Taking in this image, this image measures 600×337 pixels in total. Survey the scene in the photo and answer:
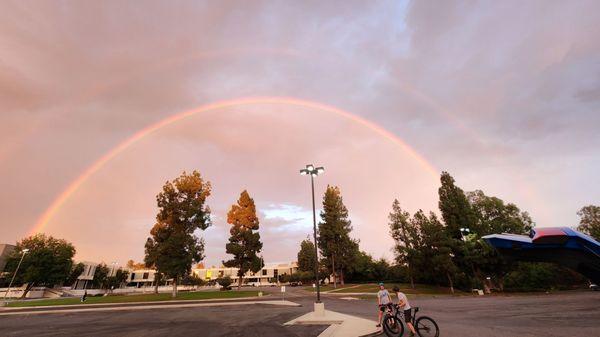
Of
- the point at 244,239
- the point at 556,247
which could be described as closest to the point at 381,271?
the point at 244,239

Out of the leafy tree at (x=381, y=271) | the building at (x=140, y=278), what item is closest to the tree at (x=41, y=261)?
the building at (x=140, y=278)

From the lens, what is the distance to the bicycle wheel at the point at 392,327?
10891 mm

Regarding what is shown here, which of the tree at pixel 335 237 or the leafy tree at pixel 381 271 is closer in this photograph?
the tree at pixel 335 237

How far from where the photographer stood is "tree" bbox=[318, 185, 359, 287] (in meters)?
62.2

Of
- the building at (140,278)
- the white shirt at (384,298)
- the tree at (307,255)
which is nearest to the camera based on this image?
the white shirt at (384,298)

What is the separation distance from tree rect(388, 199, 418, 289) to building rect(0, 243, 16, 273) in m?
89.1

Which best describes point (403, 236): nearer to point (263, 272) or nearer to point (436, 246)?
Answer: point (436, 246)

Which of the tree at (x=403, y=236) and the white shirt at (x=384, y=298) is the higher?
the tree at (x=403, y=236)

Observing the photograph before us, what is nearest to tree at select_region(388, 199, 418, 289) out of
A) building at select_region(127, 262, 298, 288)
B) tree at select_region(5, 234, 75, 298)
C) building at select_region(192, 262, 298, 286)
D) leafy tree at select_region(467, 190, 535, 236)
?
leafy tree at select_region(467, 190, 535, 236)

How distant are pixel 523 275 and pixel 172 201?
5621 centimetres

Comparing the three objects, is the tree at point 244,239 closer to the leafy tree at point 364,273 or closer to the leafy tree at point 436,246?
the leafy tree at point 436,246

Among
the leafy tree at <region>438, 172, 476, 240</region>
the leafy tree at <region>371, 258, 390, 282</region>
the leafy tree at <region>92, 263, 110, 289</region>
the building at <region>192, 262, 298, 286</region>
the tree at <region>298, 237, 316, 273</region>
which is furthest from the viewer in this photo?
the building at <region>192, 262, 298, 286</region>

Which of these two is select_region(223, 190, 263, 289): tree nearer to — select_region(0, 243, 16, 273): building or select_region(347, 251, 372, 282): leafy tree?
select_region(347, 251, 372, 282): leafy tree

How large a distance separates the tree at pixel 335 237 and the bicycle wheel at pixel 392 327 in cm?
5159
